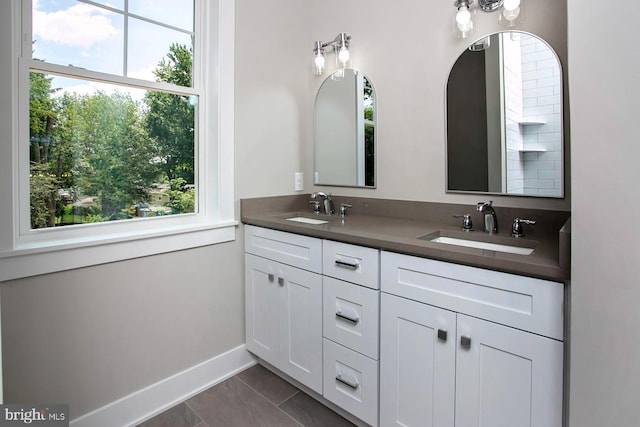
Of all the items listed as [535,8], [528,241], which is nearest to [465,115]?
[535,8]

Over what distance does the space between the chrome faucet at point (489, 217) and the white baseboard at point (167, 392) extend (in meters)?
1.56

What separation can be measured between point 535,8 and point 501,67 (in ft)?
0.82

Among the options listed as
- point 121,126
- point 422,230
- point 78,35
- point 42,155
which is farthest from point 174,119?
point 422,230

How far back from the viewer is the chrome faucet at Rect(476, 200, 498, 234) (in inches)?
62.0

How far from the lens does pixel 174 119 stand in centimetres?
191

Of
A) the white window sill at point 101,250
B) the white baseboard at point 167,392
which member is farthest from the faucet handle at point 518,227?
the white baseboard at point 167,392

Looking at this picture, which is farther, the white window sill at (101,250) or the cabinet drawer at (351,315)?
the cabinet drawer at (351,315)

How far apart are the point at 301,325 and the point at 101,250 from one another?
39.2 inches

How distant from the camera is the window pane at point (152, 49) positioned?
5.69 feet

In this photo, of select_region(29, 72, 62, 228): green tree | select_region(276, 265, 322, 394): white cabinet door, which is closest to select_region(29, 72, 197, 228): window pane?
select_region(29, 72, 62, 228): green tree

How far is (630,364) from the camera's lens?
0.88m

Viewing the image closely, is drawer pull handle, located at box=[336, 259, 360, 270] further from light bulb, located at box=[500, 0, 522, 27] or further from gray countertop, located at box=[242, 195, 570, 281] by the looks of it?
light bulb, located at box=[500, 0, 522, 27]

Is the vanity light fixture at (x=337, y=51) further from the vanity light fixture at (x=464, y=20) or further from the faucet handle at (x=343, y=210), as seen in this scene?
the faucet handle at (x=343, y=210)

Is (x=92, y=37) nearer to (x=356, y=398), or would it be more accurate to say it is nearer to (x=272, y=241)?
(x=272, y=241)
